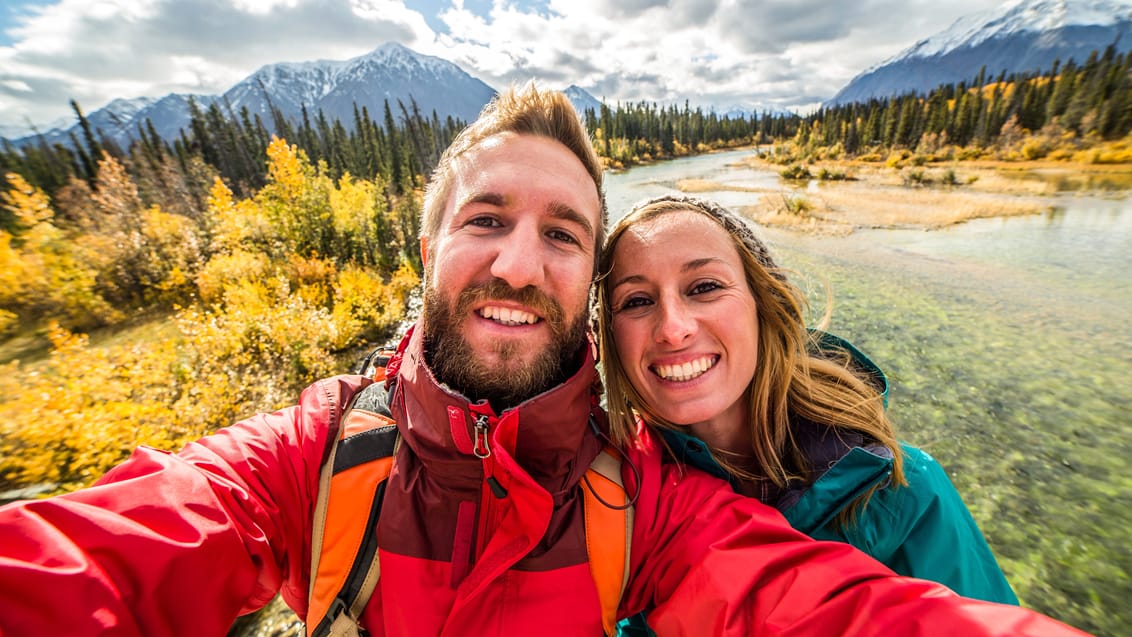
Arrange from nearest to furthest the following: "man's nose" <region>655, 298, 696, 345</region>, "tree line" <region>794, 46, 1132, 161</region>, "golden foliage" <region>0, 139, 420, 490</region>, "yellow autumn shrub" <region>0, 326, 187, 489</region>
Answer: "man's nose" <region>655, 298, 696, 345</region> → "yellow autumn shrub" <region>0, 326, 187, 489</region> → "golden foliage" <region>0, 139, 420, 490</region> → "tree line" <region>794, 46, 1132, 161</region>

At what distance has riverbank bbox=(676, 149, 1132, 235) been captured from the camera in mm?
21688

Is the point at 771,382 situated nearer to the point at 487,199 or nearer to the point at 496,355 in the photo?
the point at 496,355

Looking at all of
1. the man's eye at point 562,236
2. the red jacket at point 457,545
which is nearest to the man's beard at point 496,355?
the red jacket at point 457,545

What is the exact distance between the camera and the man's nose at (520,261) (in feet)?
6.41

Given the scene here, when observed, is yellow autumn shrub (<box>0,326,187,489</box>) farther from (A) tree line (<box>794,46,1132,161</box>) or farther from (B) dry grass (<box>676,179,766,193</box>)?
(A) tree line (<box>794,46,1132,161</box>)

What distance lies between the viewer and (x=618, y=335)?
2420mm

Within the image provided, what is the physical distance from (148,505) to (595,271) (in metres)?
2.18

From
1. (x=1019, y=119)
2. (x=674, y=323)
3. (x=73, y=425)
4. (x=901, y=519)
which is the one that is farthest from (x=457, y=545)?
(x=1019, y=119)

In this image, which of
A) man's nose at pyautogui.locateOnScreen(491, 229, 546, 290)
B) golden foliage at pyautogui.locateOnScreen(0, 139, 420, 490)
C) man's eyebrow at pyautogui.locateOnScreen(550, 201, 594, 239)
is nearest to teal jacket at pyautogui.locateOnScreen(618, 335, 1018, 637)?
man's nose at pyautogui.locateOnScreen(491, 229, 546, 290)

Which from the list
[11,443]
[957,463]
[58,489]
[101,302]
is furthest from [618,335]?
[101,302]

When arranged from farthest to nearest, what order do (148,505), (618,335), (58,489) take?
(58,489) → (618,335) → (148,505)

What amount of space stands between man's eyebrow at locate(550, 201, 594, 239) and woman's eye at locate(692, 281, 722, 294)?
696 mm

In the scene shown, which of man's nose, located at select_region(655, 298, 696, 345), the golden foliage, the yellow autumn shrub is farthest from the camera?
the golden foliage

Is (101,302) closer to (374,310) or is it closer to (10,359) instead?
(10,359)
